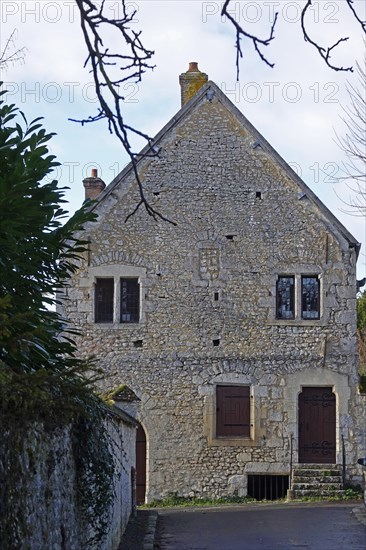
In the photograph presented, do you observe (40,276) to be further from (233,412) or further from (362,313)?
(362,313)

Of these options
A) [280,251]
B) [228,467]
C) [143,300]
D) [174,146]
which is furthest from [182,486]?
[174,146]

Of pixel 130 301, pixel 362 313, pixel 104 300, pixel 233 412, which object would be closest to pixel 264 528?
pixel 233 412

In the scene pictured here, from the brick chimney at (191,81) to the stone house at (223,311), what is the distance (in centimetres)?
94

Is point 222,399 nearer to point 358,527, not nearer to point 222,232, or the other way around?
point 222,232

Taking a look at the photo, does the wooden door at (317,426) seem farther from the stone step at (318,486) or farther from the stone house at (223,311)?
the stone step at (318,486)

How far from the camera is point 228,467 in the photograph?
2080cm

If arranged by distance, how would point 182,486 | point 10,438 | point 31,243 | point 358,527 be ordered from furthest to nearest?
point 182,486, point 358,527, point 31,243, point 10,438

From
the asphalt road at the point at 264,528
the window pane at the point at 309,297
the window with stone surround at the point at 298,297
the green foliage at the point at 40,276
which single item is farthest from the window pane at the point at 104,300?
the green foliage at the point at 40,276

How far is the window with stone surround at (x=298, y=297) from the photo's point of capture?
70.3ft

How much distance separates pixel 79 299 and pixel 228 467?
4931mm

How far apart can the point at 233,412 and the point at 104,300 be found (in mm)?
3792

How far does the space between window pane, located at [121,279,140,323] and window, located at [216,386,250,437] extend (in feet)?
8.09

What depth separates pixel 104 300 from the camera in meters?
21.6

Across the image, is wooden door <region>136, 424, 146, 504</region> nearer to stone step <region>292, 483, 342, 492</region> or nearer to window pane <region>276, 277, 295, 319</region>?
stone step <region>292, 483, 342, 492</region>
